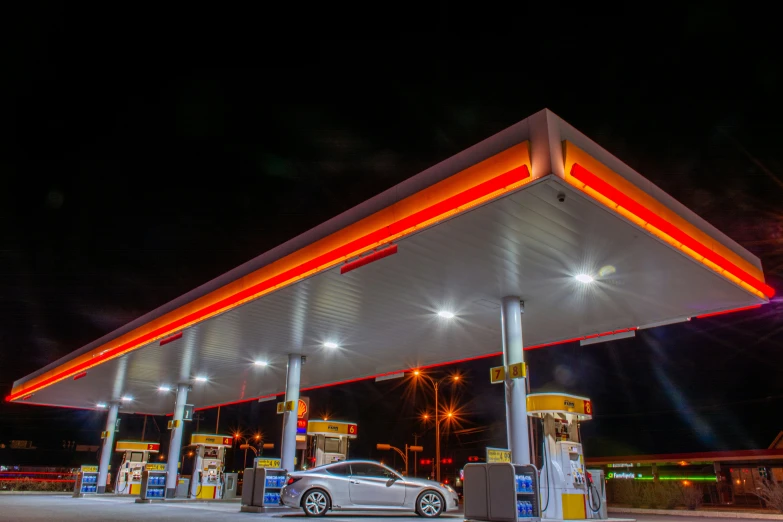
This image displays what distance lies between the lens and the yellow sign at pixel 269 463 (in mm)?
14391

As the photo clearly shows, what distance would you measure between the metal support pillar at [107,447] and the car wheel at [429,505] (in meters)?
20.2

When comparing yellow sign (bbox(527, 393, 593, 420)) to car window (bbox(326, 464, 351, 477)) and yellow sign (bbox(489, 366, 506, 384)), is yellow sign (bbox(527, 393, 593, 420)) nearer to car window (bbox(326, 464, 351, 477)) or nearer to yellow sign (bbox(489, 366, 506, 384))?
yellow sign (bbox(489, 366, 506, 384))

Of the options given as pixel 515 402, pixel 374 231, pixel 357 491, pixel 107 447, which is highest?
pixel 374 231

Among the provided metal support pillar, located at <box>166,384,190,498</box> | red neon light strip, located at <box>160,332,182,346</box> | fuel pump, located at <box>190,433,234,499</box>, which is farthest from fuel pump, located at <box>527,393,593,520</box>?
fuel pump, located at <box>190,433,234,499</box>

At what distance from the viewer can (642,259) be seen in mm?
9102

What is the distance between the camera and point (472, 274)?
404 inches

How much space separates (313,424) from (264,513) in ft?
25.8

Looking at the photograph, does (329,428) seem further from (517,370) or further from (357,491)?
(517,370)

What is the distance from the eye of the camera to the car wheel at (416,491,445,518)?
40.8 feet

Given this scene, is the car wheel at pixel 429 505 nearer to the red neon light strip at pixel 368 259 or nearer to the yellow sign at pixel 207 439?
the red neon light strip at pixel 368 259

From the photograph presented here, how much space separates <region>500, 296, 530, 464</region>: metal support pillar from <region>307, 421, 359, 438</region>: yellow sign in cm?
1223

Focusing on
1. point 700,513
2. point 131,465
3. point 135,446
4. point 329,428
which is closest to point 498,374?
point 700,513

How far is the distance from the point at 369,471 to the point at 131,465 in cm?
2088

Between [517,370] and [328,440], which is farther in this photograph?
[328,440]
